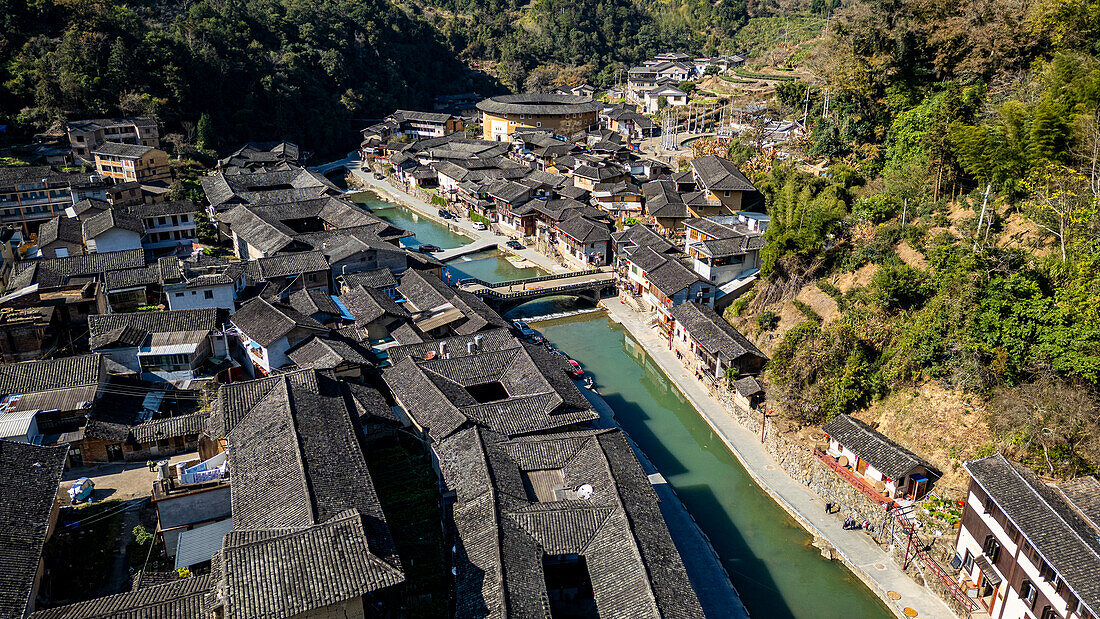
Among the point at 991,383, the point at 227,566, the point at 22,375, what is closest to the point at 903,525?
the point at 991,383

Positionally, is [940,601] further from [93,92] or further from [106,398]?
[93,92]

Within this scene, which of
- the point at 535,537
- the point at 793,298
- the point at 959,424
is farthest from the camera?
the point at 793,298

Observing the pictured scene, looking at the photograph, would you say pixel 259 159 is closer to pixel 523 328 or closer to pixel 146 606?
pixel 523 328

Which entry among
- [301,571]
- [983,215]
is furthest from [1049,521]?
[301,571]

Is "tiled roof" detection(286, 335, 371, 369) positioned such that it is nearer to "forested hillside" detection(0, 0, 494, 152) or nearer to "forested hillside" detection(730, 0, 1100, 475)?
"forested hillside" detection(730, 0, 1100, 475)

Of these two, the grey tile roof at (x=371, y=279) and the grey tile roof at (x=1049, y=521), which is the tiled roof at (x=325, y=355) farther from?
the grey tile roof at (x=1049, y=521)

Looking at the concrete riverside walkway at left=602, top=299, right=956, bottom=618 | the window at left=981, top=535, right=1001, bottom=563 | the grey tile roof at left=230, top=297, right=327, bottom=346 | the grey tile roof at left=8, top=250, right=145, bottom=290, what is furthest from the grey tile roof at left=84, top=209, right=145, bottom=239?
the window at left=981, top=535, right=1001, bottom=563
